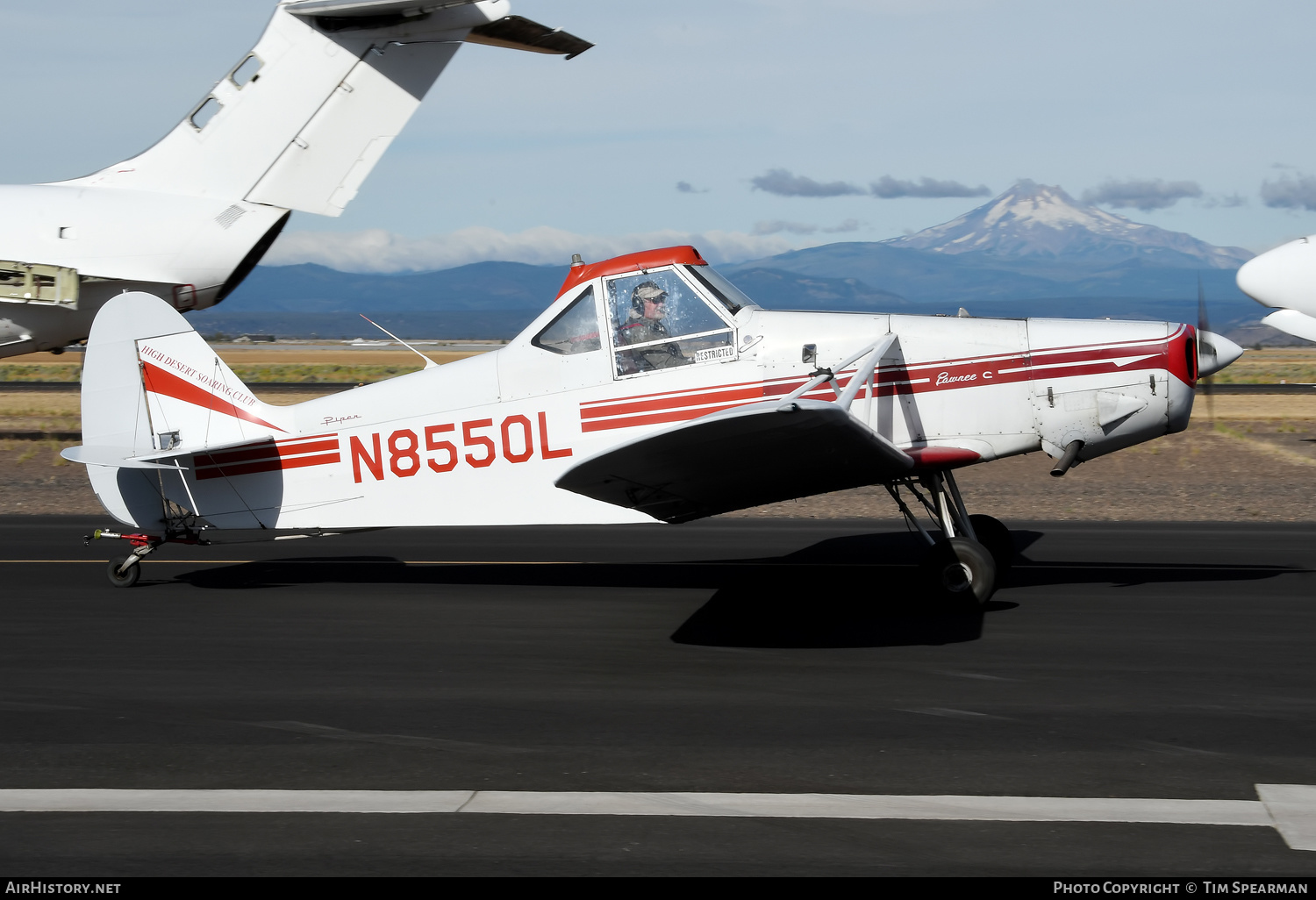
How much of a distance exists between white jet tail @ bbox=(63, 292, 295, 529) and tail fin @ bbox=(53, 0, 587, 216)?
20.5 feet

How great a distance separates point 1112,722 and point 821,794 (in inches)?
72.4

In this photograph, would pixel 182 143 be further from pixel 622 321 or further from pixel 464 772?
pixel 464 772

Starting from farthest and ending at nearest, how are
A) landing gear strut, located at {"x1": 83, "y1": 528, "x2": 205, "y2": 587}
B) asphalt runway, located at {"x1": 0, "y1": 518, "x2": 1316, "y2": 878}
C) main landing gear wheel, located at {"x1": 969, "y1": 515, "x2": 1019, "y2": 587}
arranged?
landing gear strut, located at {"x1": 83, "y1": 528, "x2": 205, "y2": 587}
main landing gear wheel, located at {"x1": 969, "y1": 515, "x2": 1019, "y2": 587}
asphalt runway, located at {"x1": 0, "y1": 518, "x2": 1316, "y2": 878}

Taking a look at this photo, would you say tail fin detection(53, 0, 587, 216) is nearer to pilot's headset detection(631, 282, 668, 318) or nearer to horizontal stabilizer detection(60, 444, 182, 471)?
horizontal stabilizer detection(60, 444, 182, 471)

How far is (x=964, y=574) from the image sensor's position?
8242 mm

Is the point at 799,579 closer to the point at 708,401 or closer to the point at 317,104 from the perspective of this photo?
the point at 708,401

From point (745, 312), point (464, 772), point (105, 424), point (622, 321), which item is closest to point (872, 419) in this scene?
point (745, 312)

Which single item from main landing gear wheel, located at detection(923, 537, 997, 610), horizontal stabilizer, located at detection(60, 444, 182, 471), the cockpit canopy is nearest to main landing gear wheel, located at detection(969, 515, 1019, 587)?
main landing gear wheel, located at detection(923, 537, 997, 610)

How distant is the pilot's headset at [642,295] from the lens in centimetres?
840

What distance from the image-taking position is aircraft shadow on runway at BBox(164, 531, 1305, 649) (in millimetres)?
7919

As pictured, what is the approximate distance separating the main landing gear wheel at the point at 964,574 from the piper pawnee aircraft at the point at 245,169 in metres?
10.2

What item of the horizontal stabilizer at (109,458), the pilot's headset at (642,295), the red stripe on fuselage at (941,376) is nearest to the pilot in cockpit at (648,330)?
the pilot's headset at (642,295)

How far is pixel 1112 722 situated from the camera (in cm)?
571

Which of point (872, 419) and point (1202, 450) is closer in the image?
point (872, 419)
